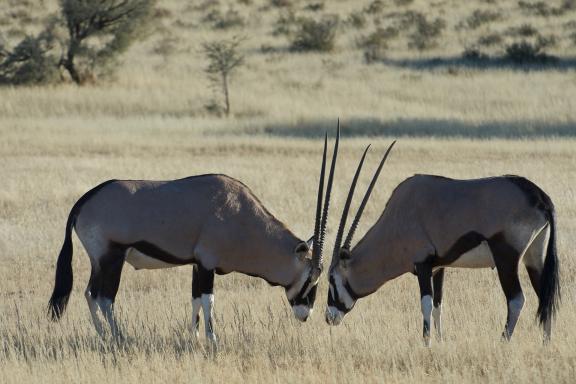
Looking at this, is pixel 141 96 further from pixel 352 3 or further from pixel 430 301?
pixel 352 3

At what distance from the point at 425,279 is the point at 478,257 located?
1.45ft

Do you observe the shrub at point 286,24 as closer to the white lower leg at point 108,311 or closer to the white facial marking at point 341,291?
the white facial marking at point 341,291

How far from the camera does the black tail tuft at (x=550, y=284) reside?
8.68 m

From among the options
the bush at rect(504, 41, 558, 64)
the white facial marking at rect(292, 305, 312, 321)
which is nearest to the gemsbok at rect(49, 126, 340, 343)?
the white facial marking at rect(292, 305, 312, 321)

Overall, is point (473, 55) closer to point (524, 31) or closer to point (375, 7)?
point (524, 31)

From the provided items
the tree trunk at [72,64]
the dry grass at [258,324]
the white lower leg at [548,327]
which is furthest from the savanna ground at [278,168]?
the tree trunk at [72,64]

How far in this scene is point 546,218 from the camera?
8.64m

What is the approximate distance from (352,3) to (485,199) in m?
50.4

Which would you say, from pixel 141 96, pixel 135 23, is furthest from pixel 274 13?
pixel 141 96

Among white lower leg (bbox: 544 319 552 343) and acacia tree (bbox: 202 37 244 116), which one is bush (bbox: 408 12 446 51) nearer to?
acacia tree (bbox: 202 37 244 116)

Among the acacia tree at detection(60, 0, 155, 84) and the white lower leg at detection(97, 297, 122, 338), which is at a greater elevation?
the white lower leg at detection(97, 297, 122, 338)

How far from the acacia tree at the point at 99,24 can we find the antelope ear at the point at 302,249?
992 inches

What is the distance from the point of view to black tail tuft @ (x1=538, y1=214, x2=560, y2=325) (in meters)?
8.68

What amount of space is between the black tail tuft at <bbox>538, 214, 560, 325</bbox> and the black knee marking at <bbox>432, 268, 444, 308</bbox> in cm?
87
